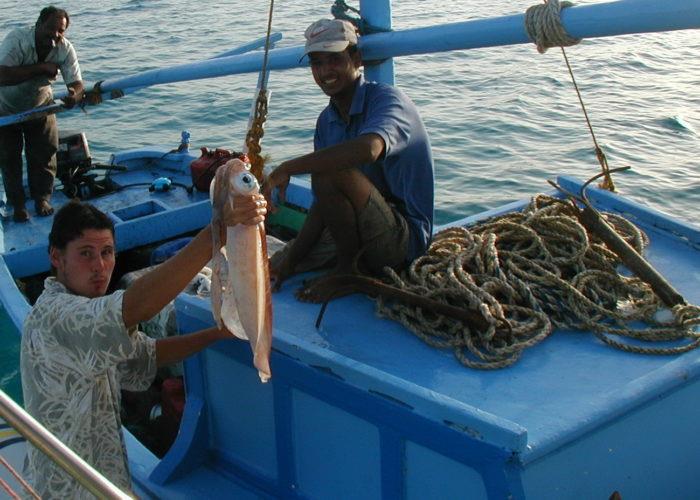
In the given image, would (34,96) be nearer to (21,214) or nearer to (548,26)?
(21,214)

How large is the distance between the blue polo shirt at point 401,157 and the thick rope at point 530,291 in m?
0.20

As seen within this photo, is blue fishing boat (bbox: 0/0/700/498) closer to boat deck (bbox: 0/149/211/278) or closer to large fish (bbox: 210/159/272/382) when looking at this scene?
large fish (bbox: 210/159/272/382)

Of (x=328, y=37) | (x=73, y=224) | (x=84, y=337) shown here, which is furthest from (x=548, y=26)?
(x=84, y=337)

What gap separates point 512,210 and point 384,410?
7.68 feet

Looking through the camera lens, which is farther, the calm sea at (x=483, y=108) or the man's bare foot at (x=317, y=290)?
the calm sea at (x=483, y=108)

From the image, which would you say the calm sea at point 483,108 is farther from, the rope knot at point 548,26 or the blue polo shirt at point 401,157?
the rope knot at point 548,26

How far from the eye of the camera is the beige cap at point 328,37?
4.00 metres

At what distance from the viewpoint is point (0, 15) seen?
899 inches

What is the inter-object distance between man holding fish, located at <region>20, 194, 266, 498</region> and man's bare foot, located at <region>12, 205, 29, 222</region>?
4.86 m

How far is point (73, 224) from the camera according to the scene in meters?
3.00

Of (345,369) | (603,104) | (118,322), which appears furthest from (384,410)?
(603,104)

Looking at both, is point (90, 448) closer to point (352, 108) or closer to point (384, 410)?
point (384, 410)

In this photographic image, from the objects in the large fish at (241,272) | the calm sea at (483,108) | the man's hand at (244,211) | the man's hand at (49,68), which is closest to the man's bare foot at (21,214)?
the man's hand at (49,68)

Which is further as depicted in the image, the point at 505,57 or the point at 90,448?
the point at 505,57
